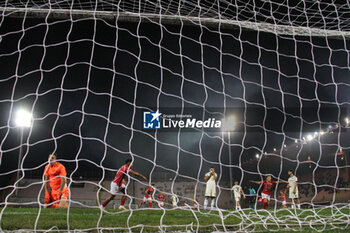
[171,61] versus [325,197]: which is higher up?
[171,61]

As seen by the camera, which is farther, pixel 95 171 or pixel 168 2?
pixel 95 171

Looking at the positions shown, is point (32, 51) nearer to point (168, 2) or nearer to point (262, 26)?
point (168, 2)

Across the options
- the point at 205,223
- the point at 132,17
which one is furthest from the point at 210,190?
the point at 132,17

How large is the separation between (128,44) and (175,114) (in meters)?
5.85

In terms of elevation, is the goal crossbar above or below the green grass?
above

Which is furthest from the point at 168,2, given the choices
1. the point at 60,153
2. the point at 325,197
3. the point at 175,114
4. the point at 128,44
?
the point at 325,197

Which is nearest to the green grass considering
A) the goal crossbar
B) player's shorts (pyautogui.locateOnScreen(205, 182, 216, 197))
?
the goal crossbar

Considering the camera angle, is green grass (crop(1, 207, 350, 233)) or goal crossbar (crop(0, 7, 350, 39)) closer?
green grass (crop(1, 207, 350, 233))

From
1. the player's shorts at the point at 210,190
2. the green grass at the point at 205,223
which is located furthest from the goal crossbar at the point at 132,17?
the player's shorts at the point at 210,190

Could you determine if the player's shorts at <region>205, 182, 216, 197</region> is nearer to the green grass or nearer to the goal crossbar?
the green grass

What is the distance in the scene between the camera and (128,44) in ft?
15.5

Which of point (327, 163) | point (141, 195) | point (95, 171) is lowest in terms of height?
point (141, 195)

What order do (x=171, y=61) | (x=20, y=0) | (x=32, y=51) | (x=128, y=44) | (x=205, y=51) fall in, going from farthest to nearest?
(x=205, y=51) < (x=171, y=61) < (x=128, y=44) < (x=32, y=51) < (x=20, y=0)

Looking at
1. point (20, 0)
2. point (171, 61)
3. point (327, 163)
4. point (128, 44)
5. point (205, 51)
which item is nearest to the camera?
point (20, 0)
